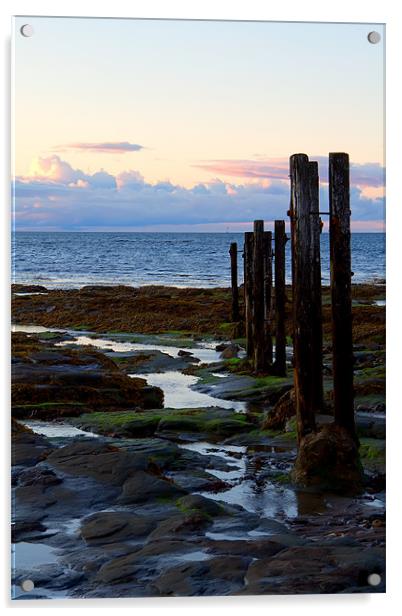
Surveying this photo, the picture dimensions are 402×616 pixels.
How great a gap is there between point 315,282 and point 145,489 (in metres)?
2.35

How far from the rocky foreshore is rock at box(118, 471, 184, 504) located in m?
0.01

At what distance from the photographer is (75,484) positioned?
866 centimetres

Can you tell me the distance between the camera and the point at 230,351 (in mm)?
15305

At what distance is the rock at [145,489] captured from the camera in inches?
334

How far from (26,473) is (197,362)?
6.14 meters

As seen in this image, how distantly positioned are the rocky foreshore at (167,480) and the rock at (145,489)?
0.01 meters

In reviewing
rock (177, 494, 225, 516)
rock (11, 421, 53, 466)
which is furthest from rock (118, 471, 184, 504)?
rock (11, 421, 53, 466)

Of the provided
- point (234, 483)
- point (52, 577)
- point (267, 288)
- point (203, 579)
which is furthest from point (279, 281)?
point (52, 577)

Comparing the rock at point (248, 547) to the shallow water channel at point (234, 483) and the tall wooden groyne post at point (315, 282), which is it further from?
the tall wooden groyne post at point (315, 282)

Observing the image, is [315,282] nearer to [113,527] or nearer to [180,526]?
[180,526]
